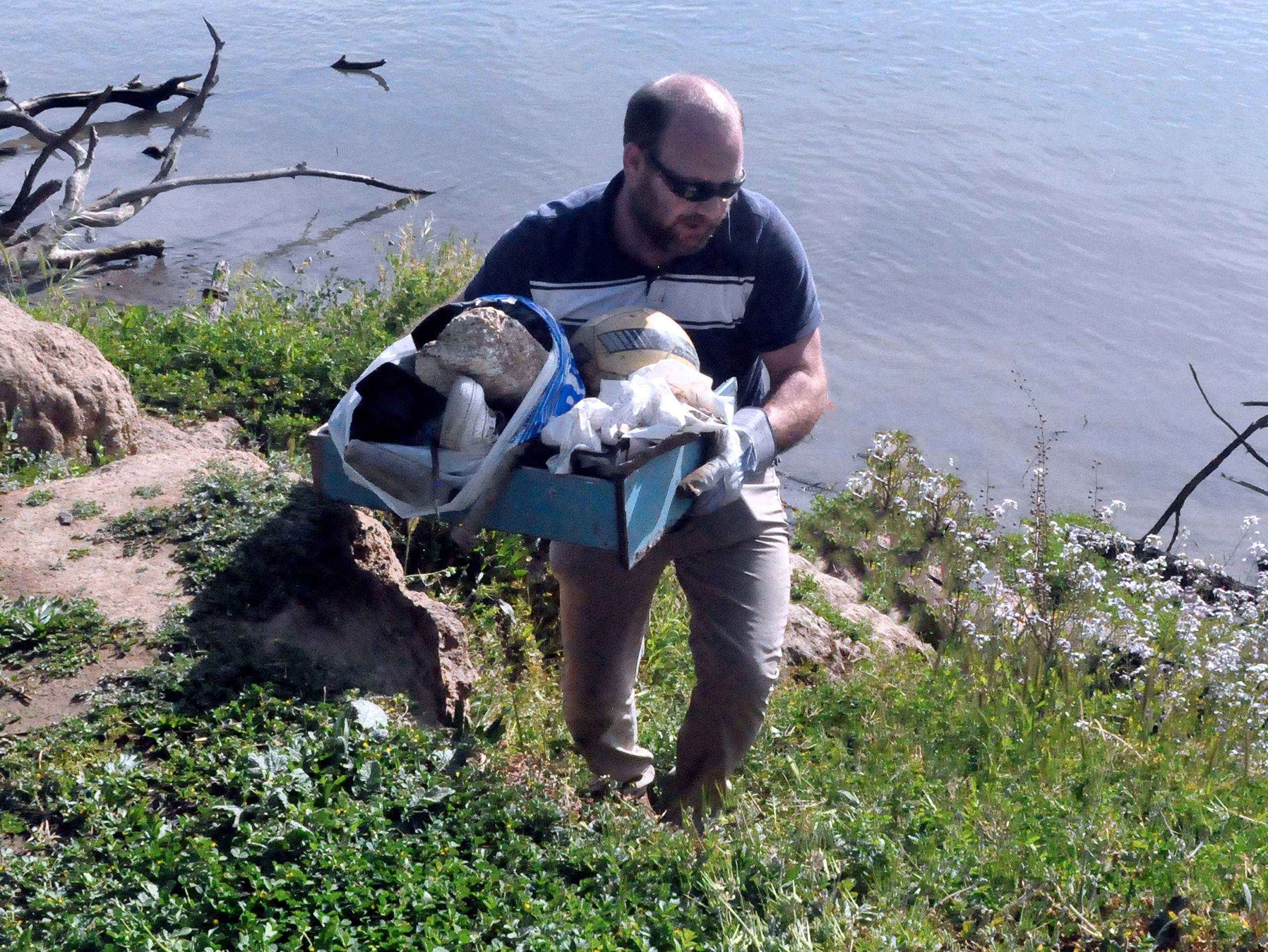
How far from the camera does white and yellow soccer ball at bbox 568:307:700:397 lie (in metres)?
3.49

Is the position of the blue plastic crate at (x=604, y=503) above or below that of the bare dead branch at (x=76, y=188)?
above

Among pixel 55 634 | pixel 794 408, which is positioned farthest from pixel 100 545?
pixel 794 408

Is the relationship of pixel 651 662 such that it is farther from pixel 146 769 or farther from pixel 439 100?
pixel 439 100

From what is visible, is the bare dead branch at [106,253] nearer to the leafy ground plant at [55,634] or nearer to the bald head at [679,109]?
the leafy ground plant at [55,634]

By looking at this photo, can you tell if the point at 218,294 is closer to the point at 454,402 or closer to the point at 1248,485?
the point at 454,402

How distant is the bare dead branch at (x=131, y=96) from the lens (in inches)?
540

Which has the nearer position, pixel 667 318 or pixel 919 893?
pixel 919 893

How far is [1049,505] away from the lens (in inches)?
320

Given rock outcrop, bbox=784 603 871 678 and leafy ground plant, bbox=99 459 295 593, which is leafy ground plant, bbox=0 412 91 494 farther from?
rock outcrop, bbox=784 603 871 678

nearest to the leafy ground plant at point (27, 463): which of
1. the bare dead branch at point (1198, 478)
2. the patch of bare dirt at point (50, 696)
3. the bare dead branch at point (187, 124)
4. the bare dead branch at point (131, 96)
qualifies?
the patch of bare dirt at point (50, 696)

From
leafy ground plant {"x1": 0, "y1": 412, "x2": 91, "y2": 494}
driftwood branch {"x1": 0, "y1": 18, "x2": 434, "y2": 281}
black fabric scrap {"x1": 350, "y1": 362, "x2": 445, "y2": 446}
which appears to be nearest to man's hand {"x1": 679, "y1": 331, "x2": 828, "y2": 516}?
black fabric scrap {"x1": 350, "y1": 362, "x2": 445, "y2": 446}

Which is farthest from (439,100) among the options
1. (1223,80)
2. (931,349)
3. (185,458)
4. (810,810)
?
(810,810)

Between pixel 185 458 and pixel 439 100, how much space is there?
12839 mm

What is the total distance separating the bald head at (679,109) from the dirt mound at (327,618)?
5.16 ft
